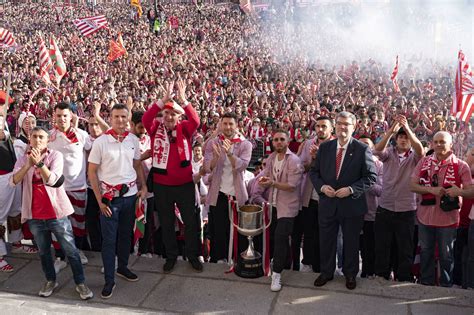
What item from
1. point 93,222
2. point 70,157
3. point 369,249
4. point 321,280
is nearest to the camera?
point 321,280

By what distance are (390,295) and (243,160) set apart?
6.82ft

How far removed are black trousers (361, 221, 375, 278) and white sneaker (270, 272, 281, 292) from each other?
1.17m

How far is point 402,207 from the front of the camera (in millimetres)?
5363

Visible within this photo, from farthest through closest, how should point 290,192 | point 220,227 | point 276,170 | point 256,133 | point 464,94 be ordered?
point 256,133 → point 464,94 → point 220,227 → point 276,170 → point 290,192

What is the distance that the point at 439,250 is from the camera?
17.2ft

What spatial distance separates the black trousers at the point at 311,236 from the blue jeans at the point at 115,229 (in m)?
1.93

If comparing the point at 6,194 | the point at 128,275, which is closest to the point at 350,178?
the point at 128,275

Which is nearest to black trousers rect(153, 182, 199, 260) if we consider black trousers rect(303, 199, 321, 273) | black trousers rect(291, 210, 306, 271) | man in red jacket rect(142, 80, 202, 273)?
man in red jacket rect(142, 80, 202, 273)

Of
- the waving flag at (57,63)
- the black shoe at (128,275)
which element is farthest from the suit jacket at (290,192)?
the waving flag at (57,63)

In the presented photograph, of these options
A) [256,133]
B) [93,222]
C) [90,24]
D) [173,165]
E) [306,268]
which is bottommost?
[306,268]

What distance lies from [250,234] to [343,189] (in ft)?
3.80

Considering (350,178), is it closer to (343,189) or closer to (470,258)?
(343,189)

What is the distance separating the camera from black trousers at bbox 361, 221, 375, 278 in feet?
18.9

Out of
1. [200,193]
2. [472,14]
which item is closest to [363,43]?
[472,14]
